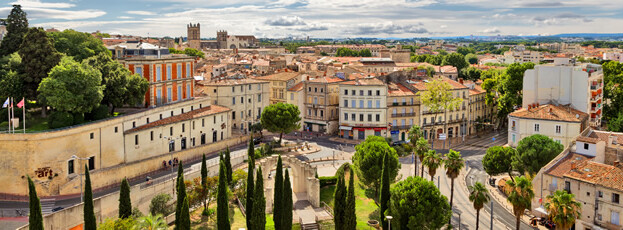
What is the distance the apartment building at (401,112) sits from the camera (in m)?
86.0

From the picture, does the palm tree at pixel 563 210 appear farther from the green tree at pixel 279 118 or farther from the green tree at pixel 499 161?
the green tree at pixel 279 118

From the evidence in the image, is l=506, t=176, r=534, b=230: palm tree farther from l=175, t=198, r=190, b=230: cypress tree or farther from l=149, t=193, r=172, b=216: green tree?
l=149, t=193, r=172, b=216: green tree

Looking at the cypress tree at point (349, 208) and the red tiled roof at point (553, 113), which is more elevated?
the red tiled roof at point (553, 113)

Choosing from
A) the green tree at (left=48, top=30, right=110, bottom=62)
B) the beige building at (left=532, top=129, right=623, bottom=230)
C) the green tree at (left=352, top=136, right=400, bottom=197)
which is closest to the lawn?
the green tree at (left=352, top=136, right=400, bottom=197)

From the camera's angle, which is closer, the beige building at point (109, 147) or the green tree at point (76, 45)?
the beige building at point (109, 147)

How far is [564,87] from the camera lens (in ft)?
235

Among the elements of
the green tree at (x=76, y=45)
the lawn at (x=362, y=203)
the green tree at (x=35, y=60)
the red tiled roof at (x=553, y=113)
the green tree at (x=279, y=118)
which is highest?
the green tree at (x=76, y=45)

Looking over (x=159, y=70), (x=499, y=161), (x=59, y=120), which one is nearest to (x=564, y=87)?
(x=499, y=161)

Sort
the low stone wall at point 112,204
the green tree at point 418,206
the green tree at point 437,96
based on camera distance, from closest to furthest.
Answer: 1. the low stone wall at point 112,204
2. the green tree at point 418,206
3. the green tree at point 437,96

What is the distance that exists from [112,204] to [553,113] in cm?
5303

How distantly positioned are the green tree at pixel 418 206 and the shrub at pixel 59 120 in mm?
34744

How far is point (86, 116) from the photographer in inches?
2355

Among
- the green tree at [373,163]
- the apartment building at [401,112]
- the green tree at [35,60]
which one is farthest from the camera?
the apartment building at [401,112]

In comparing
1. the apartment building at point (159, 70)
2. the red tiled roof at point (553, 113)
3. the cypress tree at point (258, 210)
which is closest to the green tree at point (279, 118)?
the apartment building at point (159, 70)
